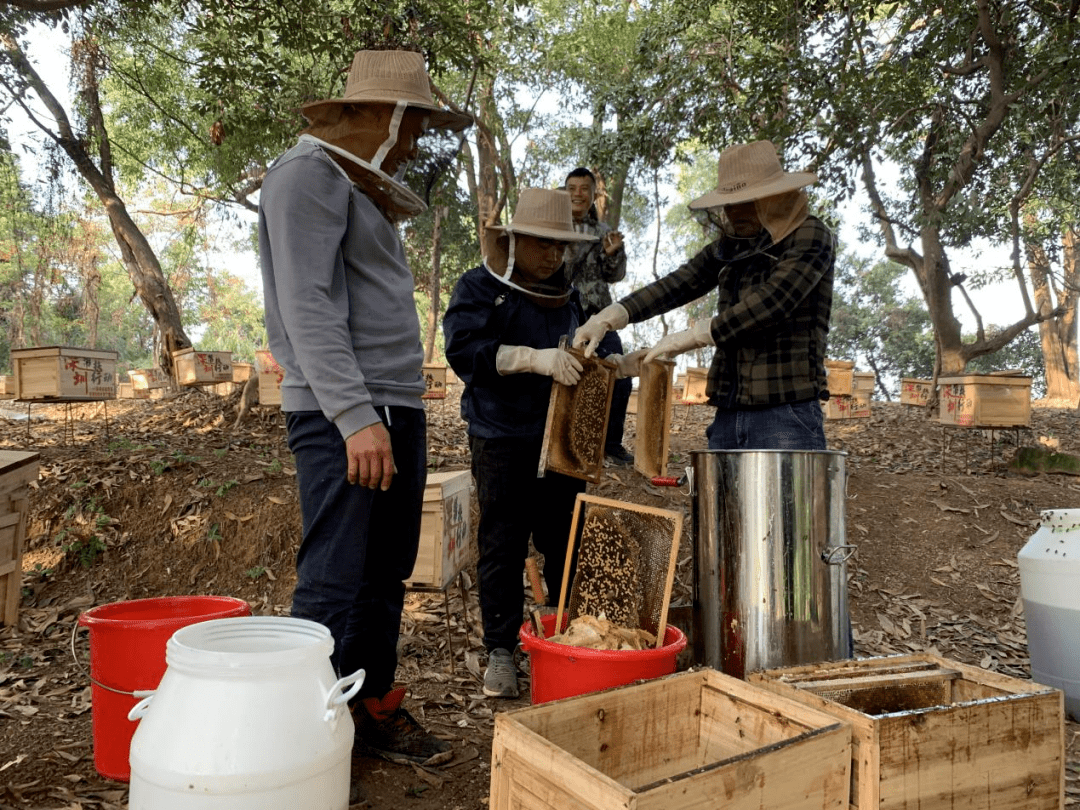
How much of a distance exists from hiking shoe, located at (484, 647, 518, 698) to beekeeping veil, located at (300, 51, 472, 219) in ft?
6.75

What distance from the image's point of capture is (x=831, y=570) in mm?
3111

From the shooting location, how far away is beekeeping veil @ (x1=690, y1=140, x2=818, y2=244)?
3.29 metres

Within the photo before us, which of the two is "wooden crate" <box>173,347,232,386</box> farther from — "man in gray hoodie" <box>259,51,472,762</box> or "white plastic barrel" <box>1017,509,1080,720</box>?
"white plastic barrel" <box>1017,509,1080,720</box>

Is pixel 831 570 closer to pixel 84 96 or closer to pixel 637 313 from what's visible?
pixel 637 313

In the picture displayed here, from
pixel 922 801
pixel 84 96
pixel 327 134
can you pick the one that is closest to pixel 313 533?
pixel 327 134

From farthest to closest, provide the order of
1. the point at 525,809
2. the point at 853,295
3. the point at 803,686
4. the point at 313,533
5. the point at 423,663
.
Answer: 1. the point at 853,295
2. the point at 423,663
3. the point at 313,533
4. the point at 803,686
5. the point at 525,809

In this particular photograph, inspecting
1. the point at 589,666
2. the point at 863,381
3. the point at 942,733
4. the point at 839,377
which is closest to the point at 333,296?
the point at 589,666

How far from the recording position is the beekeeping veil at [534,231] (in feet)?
11.4

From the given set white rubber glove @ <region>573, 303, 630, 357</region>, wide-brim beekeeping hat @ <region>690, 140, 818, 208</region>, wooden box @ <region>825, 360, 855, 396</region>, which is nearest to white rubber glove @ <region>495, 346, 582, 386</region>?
white rubber glove @ <region>573, 303, 630, 357</region>

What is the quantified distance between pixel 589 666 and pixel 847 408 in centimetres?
968

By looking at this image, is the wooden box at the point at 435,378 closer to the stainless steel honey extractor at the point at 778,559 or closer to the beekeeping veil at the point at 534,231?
the beekeeping veil at the point at 534,231

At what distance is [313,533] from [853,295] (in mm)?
34396

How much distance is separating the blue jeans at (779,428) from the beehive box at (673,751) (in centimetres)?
132

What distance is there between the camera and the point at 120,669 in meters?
2.50
